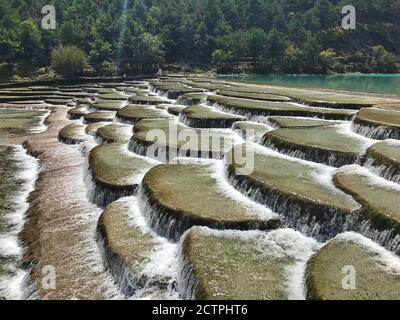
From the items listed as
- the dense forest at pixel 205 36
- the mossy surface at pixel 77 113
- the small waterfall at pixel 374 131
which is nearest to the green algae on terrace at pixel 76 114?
the mossy surface at pixel 77 113

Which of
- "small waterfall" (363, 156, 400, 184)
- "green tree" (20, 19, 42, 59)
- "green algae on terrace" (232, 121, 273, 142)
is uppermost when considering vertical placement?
"green tree" (20, 19, 42, 59)

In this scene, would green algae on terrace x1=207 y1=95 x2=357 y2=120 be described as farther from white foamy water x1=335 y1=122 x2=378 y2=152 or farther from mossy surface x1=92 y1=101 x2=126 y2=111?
mossy surface x1=92 y1=101 x2=126 y2=111

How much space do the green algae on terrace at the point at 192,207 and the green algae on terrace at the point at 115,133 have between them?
11.7 metres

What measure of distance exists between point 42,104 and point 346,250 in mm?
55593

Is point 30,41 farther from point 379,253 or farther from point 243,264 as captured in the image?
point 379,253

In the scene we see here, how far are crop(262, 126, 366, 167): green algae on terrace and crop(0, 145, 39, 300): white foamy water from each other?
47.9ft

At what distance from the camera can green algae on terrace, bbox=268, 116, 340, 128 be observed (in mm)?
31703

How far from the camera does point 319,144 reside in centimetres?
2525

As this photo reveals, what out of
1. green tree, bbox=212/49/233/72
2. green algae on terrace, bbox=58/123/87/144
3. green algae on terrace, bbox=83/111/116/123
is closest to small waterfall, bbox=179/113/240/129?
green algae on terrace, bbox=58/123/87/144

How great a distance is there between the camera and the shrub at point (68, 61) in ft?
287

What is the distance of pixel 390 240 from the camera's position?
49.8ft

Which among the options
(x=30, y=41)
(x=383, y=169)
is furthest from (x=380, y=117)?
(x=30, y=41)
